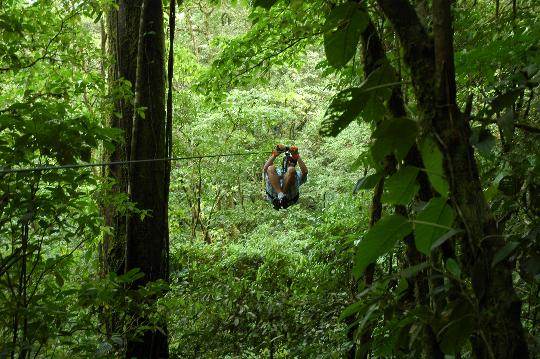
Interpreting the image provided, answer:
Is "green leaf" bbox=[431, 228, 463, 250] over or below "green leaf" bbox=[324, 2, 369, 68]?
below

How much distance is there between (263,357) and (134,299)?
1.80 m

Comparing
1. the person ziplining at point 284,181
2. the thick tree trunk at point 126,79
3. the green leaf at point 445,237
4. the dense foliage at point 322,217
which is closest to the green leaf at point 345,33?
the dense foliage at point 322,217

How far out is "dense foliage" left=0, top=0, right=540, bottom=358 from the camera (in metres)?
0.60

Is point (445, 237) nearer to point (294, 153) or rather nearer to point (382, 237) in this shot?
point (382, 237)

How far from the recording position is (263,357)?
366 centimetres

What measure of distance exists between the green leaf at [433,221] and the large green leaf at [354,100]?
14 cm

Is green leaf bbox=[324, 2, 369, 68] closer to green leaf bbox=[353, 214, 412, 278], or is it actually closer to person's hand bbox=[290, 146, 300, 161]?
green leaf bbox=[353, 214, 412, 278]

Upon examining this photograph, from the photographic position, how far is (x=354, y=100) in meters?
0.59

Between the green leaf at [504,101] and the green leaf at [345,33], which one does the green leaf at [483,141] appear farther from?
the green leaf at [345,33]

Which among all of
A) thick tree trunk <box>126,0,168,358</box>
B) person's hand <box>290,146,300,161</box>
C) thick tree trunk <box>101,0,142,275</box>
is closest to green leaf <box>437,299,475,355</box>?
thick tree trunk <box>126,0,168,358</box>

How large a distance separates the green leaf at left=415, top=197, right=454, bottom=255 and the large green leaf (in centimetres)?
14

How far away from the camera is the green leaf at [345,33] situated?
65 cm

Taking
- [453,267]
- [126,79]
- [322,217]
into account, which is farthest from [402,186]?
[322,217]

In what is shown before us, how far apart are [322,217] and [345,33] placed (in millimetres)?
3848
